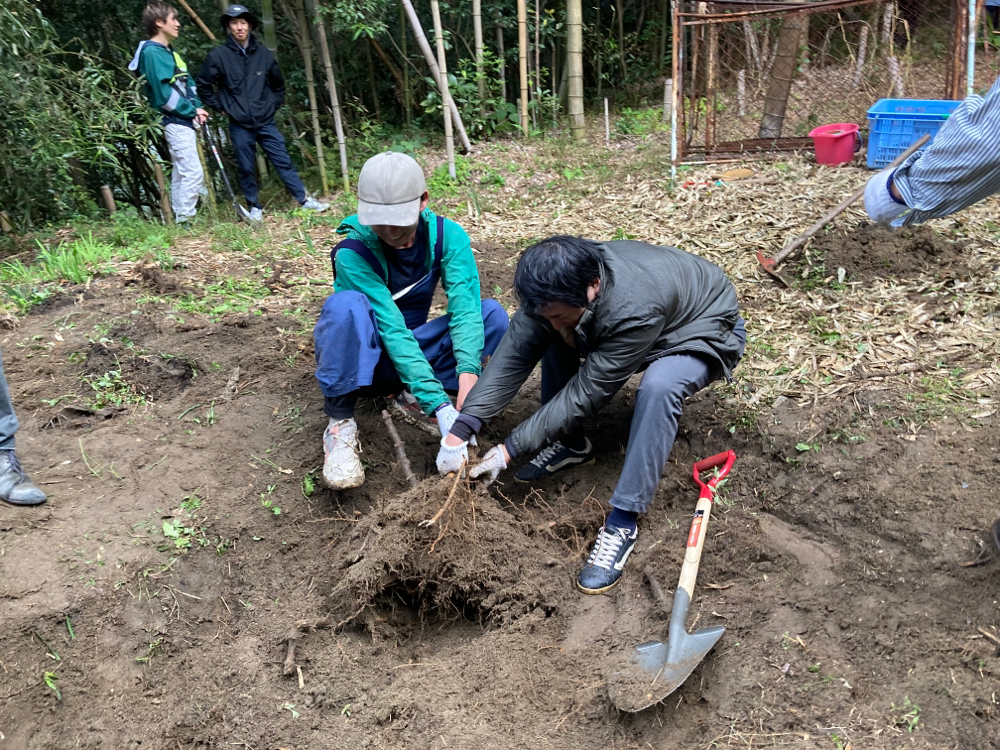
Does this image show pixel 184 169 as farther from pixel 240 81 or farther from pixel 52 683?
pixel 52 683

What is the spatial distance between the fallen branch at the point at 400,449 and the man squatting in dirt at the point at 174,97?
3.74 metres

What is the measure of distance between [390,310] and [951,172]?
1.96m

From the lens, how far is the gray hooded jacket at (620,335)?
→ 2.55 meters

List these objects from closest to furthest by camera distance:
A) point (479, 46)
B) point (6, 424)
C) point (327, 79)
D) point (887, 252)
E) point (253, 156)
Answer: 1. point (6, 424)
2. point (887, 252)
3. point (253, 156)
4. point (327, 79)
5. point (479, 46)

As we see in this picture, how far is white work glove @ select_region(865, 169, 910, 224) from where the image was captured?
6.44ft

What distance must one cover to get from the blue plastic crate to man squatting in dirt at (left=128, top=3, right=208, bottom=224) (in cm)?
506

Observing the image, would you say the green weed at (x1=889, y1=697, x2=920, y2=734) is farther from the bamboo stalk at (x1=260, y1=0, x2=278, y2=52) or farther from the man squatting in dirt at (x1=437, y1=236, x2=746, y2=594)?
the bamboo stalk at (x1=260, y1=0, x2=278, y2=52)

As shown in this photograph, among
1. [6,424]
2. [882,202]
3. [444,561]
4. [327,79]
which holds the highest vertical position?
[327,79]

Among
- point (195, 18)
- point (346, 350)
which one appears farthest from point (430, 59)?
point (346, 350)

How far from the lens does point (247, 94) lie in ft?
20.1

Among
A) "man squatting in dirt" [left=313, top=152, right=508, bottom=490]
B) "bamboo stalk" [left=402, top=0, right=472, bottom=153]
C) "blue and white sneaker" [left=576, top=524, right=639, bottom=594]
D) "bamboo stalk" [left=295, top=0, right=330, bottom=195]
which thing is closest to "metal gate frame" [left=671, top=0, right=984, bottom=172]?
"bamboo stalk" [left=402, top=0, right=472, bottom=153]

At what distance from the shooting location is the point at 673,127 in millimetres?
5844

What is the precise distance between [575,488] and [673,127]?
3.83 m

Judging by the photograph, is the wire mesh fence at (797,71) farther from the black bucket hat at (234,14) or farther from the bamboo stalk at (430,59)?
the black bucket hat at (234,14)
